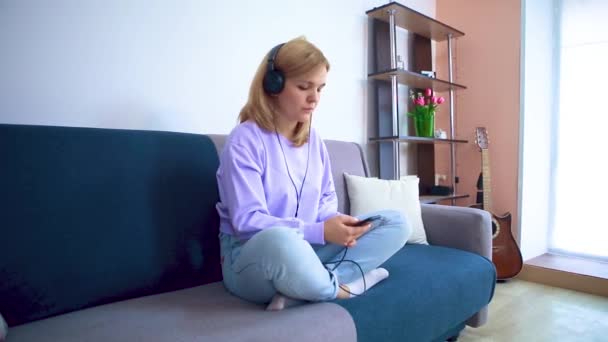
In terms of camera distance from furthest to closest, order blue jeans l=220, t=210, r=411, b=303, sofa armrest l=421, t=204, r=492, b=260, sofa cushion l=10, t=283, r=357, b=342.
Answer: sofa armrest l=421, t=204, r=492, b=260 < blue jeans l=220, t=210, r=411, b=303 < sofa cushion l=10, t=283, r=357, b=342

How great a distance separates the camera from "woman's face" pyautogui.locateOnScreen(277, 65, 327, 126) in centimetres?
108

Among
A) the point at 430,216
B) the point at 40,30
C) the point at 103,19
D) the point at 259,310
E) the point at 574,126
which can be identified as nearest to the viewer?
the point at 259,310

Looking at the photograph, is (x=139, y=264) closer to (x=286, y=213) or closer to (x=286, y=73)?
(x=286, y=213)

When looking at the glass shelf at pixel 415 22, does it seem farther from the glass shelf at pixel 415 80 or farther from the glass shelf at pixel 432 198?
the glass shelf at pixel 432 198

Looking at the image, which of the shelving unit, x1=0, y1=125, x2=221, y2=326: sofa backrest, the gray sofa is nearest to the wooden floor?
the gray sofa

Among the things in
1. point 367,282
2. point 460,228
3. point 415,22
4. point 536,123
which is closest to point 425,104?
point 415,22

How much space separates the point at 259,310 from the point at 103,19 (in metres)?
1.11

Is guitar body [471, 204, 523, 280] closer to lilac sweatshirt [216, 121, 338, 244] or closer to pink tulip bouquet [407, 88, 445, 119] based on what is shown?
pink tulip bouquet [407, 88, 445, 119]

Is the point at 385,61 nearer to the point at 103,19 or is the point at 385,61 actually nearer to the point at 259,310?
the point at 103,19

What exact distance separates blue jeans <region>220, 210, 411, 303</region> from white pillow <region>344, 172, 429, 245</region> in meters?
0.52

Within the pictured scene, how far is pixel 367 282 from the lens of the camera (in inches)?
41.0

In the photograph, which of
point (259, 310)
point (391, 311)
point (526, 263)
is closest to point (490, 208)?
point (526, 263)

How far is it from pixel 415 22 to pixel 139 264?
214 centimetres

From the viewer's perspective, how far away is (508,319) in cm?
174
